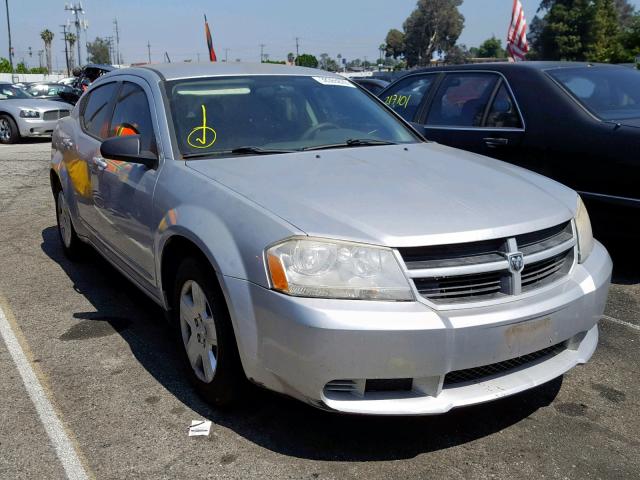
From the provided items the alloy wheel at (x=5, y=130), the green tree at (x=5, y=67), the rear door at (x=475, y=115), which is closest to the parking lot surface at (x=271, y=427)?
the rear door at (x=475, y=115)

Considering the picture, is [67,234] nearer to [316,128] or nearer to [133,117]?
[133,117]

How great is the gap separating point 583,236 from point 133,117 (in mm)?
2651

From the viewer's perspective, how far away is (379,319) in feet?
8.27

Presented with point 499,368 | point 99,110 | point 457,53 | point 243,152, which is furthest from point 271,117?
point 457,53

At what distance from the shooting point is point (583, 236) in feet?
10.5

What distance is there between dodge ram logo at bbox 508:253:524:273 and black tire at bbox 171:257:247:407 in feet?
3.88

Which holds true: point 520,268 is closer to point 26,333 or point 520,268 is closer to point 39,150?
point 26,333

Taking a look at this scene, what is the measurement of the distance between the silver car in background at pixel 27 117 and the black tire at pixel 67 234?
10325 mm

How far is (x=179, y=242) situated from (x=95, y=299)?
1.88 m

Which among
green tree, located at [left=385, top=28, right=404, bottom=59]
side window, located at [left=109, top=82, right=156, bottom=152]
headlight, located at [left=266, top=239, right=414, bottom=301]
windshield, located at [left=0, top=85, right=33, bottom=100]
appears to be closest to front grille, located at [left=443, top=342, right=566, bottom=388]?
headlight, located at [left=266, top=239, right=414, bottom=301]

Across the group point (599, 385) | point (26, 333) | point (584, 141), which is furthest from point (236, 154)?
point (584, 141)

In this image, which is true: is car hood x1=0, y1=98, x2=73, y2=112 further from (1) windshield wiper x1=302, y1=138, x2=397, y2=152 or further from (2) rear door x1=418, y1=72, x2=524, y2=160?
(1) windshield wiper x1=302, y1=138, x2=397, y2=152

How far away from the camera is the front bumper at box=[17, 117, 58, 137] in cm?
1530

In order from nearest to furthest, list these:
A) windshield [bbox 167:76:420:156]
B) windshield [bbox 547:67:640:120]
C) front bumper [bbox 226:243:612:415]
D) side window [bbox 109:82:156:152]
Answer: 1. front bumper [bbox 226:243:612:415]
2. windshield [bbox 167:76:420:156]
3. side window [bbox 109:82:156:152]
4. windshield [bbox 547:67:640:120]
